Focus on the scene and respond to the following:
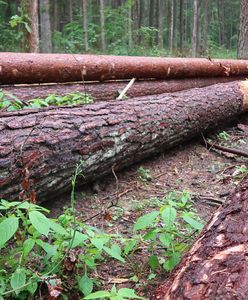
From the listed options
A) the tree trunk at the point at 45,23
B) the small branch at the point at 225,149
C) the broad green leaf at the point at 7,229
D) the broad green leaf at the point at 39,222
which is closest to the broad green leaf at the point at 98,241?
the broad green leaf at the point at 39,222

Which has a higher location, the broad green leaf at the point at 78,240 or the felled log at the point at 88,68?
the felled log at the point at 88,68

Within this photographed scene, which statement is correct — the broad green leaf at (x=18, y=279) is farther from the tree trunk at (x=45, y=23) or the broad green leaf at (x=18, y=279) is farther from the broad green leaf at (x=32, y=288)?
the tree trunk at (x=45, y=23)

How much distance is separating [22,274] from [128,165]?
2.56 m

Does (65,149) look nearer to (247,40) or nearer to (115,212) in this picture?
(115,212)

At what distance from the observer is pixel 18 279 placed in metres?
2.12

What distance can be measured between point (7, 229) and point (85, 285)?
24.5 inches

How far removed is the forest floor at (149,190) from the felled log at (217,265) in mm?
571

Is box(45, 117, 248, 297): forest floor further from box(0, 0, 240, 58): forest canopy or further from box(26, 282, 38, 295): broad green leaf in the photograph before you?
Answer: box(0, 0, 240, 58): forest canopy

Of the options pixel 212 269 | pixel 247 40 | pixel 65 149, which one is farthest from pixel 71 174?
pixel 247 40

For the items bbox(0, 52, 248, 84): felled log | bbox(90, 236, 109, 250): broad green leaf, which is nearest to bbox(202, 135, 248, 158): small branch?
bbox(0, 52, 248, 84): felled log

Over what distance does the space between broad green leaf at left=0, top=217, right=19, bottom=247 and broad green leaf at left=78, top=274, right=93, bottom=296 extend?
1.94 ft

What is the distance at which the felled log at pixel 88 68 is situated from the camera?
531 centimetres

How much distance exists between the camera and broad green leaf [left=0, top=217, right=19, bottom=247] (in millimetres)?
1887

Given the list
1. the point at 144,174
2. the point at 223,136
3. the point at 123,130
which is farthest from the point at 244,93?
the point at 123,130
